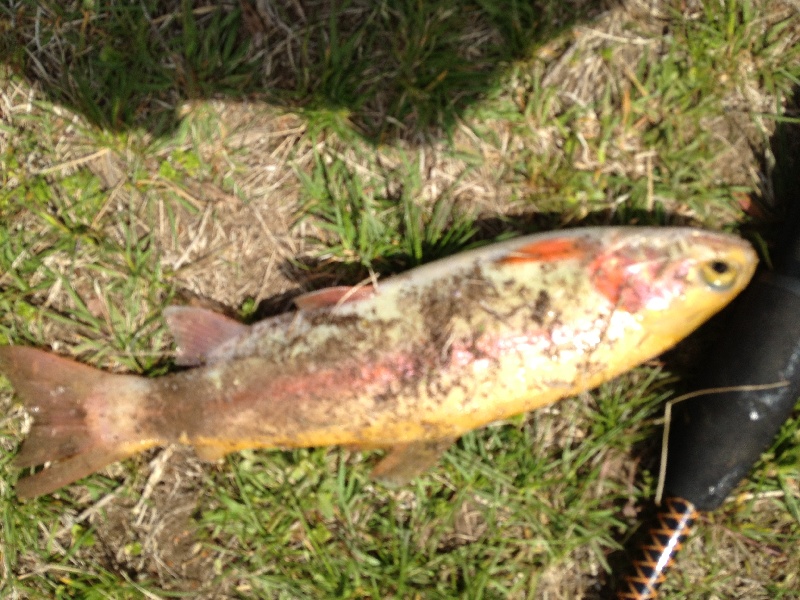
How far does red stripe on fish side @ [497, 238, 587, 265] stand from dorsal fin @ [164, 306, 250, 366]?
1318 millimetres

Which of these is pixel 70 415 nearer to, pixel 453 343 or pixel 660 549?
pixel 453 343

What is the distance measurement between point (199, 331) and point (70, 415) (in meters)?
0.80

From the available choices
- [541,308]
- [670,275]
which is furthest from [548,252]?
[670,275]

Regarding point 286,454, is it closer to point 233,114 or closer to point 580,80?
point 233,114

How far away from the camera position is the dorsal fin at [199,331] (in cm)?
341

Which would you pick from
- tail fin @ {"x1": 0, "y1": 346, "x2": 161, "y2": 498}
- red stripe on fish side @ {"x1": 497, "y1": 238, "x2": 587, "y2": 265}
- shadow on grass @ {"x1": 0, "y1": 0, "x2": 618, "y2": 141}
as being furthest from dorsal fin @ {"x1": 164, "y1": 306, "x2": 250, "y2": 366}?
red stripe on fish side @ {"x1": 497, "y1": 238, "x2": 587, "y2": 265}

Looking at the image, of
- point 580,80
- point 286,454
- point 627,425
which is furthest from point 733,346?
point 286,454

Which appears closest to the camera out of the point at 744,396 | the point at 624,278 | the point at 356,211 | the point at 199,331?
the point at 624,278

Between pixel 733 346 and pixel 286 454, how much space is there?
2323 mm

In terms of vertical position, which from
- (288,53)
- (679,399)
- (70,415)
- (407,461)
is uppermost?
(288,53)

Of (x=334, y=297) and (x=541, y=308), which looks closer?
(x=541, y=308)

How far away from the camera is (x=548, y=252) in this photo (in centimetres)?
312

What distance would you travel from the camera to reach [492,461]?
3734 millimetres

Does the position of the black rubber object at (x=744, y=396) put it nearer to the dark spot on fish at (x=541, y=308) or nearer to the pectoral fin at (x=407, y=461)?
the dark spot on fish at (x=541, y=308)
